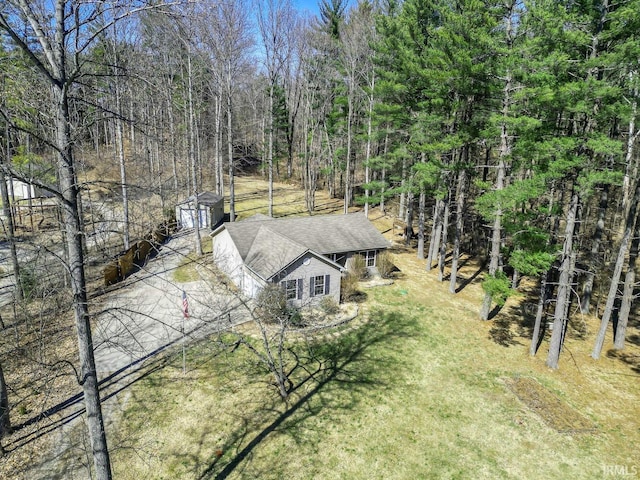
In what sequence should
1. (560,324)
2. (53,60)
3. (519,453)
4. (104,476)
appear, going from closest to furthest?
(53,60) < (104,476) < (519,453) < (560,324)

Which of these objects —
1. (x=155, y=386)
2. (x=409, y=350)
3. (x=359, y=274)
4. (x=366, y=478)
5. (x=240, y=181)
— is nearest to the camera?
(x=366, y=478)

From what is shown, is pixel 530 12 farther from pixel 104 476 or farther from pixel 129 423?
pixel 129 423

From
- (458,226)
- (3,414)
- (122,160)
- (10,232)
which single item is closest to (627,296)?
(458,226)

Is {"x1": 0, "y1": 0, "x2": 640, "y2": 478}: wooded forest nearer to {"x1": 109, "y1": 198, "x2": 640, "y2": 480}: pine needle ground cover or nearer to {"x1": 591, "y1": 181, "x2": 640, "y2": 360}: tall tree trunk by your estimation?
{"x1": 591, "y1": 181, "x2": 640, "y2": 360}: tall tree trunk

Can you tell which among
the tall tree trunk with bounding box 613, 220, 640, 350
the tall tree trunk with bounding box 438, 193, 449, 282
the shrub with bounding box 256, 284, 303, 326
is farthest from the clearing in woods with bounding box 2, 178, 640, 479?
the tall tree trunk with bounding box 438, 193, 449, 282

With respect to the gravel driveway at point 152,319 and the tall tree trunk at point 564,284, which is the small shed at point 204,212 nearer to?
the gravel driveway at point 152,319

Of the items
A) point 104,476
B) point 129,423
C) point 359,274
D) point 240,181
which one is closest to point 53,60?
point 104,476
